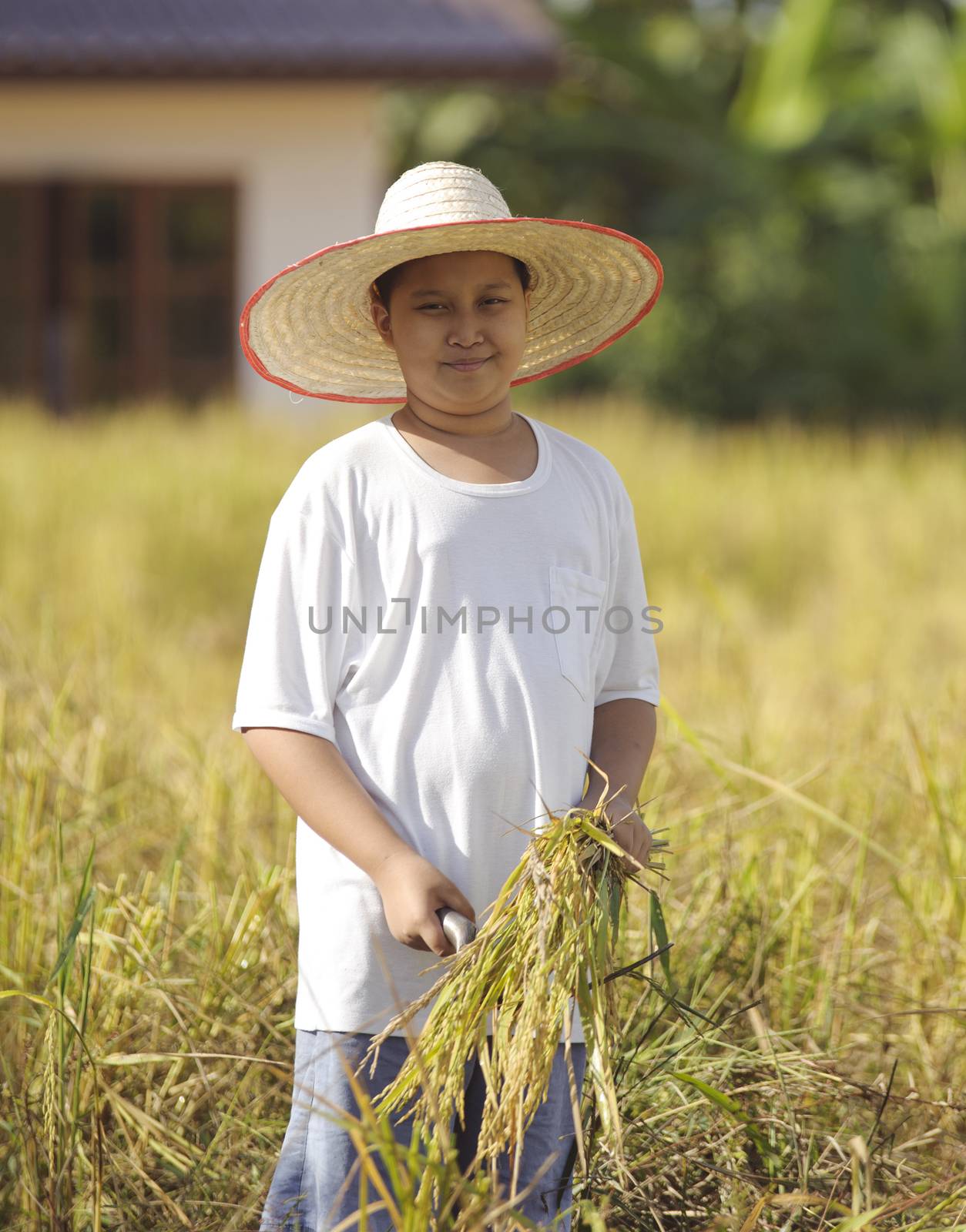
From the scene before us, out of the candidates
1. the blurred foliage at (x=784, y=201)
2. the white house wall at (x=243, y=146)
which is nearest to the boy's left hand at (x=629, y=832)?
the white house wall at (x=243, y=146)

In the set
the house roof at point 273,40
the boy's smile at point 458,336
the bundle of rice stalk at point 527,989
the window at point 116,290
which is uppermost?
the house roof at point 273,40

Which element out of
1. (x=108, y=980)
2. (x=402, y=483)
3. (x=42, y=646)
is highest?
(x=402, y=483)

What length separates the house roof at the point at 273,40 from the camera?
852 centimetres

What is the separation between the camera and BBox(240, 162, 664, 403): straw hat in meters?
1.58

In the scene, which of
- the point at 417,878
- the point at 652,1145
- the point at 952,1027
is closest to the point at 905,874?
the point at 952,1027

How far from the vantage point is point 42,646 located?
9.66 ft

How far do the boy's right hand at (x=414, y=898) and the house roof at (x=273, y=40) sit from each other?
795 cm

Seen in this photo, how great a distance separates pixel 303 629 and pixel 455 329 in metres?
0.35

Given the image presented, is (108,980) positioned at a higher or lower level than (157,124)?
lower

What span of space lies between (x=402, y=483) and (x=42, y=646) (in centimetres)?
159

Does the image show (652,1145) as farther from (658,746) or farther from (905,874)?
(658,746)

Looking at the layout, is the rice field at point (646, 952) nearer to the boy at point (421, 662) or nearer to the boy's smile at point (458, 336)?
the boy at point (421, 662)

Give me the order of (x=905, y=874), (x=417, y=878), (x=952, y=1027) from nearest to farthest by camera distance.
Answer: (x=417, y=878) < (x=952, y=1027) < (x=905, y=874)

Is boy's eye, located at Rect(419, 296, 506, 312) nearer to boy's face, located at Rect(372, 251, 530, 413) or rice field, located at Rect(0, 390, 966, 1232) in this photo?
boy's face, located at Rect(372, 251, 530, 413)
